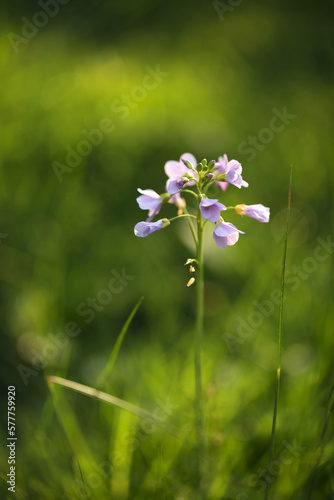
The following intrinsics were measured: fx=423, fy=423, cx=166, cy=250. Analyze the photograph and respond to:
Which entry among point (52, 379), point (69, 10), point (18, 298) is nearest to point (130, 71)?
point (69, 10)

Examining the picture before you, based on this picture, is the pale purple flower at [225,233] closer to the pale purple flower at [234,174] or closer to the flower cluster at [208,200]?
the flower cluster at [208,200]

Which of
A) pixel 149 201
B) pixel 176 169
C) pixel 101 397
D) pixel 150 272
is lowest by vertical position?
pixel 101 397

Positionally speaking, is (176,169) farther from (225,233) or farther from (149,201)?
(225,233)

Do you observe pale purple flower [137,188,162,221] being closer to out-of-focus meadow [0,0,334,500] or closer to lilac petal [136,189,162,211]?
lilac petal [136,189,162,211]

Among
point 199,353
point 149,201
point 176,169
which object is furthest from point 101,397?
point 176,169

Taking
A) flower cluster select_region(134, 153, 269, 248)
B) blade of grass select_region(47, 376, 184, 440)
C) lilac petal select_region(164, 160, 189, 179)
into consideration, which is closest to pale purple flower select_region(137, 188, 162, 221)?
flower cluster select_region(134, 153, 269, 248)

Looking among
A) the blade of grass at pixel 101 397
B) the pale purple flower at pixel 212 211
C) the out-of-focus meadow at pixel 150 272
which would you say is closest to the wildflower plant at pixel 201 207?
the pale purple flower at pixel 212 211
